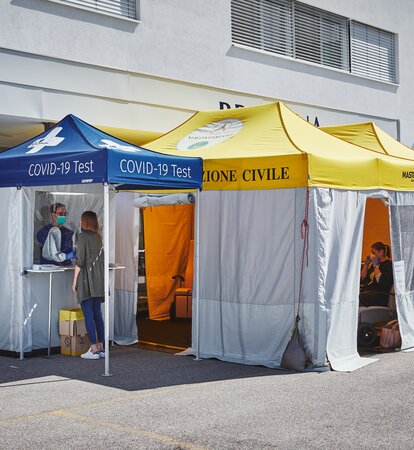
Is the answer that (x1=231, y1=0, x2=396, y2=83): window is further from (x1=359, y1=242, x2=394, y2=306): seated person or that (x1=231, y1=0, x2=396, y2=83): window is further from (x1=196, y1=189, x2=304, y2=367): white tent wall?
(x1=196, y1=189, x2=304, y2=367): white tent wall

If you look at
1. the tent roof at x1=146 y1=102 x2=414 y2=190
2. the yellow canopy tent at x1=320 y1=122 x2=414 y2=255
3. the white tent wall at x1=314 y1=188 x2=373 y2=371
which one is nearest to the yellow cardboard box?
the tent roof at x1=146 y1=102 x2=414 y2=190

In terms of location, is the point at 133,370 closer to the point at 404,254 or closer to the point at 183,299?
the point at 404,254

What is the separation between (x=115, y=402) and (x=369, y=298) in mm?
5383

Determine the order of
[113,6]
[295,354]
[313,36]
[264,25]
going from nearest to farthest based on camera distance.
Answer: [295,354], [113,6], [264,25], [313,36]

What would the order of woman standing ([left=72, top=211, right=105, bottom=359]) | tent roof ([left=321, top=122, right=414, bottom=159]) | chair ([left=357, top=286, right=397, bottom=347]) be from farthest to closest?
tent roof ([left=321, top=122, right=414, bottom=159]) < chair ([left=357, top=286, right=397, bottom=347]) < woman standing ([left=72, top=211, right=105, bottom=359])

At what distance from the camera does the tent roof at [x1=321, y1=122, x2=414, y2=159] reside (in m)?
12.5

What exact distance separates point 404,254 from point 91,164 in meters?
4.90

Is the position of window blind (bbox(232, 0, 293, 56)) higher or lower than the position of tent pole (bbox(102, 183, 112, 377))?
higher

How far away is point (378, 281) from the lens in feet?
39.8

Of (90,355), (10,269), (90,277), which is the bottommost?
(90,355)

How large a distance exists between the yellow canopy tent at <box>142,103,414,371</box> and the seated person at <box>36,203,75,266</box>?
183 centimetres

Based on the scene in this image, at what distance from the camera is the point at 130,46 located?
13.9m

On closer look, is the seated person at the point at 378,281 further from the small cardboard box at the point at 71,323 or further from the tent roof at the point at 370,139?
the small cardboard box at the point at 71,323

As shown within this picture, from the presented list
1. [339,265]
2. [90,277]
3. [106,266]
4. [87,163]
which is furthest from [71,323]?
[339,265]
